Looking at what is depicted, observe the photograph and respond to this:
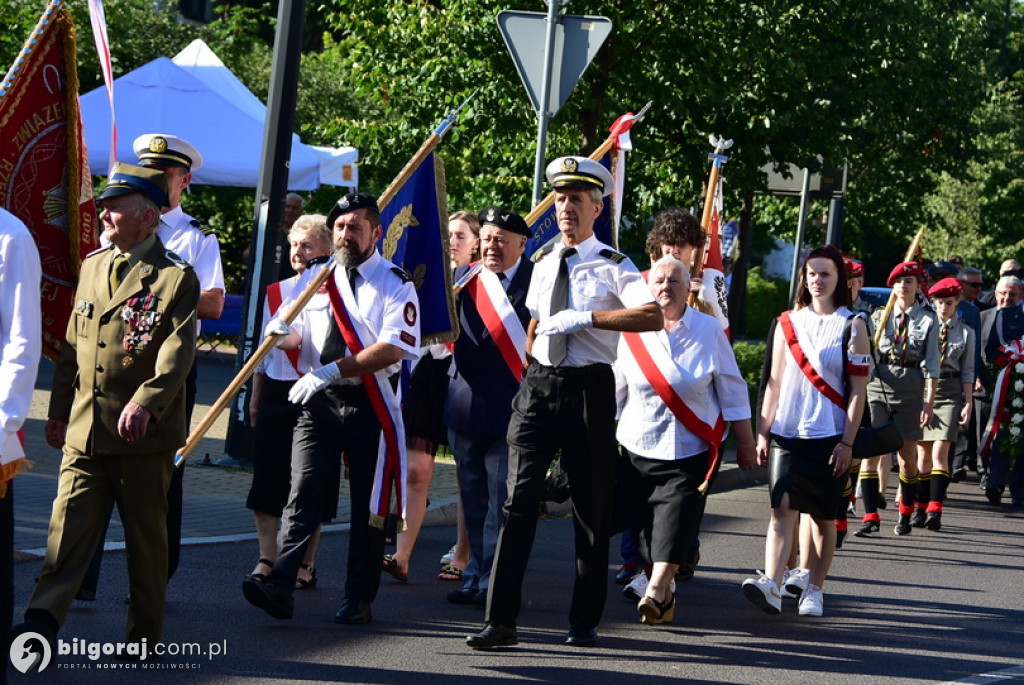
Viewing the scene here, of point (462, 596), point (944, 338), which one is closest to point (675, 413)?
point (462, 596)

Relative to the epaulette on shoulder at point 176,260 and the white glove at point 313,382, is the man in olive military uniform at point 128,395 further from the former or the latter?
the white glove at point 313,382

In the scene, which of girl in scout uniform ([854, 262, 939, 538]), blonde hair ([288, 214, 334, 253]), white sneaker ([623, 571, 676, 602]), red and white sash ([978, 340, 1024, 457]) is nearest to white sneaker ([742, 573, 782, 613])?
white sneaker ([623, 571, 676, 602])

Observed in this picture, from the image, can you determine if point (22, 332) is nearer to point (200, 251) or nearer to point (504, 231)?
point (200, 251)

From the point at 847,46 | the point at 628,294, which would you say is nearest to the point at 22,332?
the point at 628,294

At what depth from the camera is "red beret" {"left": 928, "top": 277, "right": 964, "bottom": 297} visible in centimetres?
1229

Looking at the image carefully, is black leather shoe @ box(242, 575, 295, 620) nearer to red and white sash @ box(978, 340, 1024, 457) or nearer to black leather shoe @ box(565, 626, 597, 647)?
black leather shoe @ box(565, 626, 597, 647)

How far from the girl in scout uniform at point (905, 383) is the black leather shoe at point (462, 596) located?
14.8ft

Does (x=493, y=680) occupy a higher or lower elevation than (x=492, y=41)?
lower

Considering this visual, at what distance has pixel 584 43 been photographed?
10.3 metres

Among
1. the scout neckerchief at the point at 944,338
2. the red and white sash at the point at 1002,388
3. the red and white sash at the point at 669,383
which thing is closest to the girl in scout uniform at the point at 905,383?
the scout neckerchief at the point at 944,338

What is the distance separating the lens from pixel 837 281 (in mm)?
7879

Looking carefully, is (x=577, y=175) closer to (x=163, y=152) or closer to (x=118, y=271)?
(x=163, y=152)

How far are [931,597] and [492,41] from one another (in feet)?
25.1

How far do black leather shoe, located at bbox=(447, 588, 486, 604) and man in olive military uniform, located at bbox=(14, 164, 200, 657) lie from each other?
2037 millimetres
